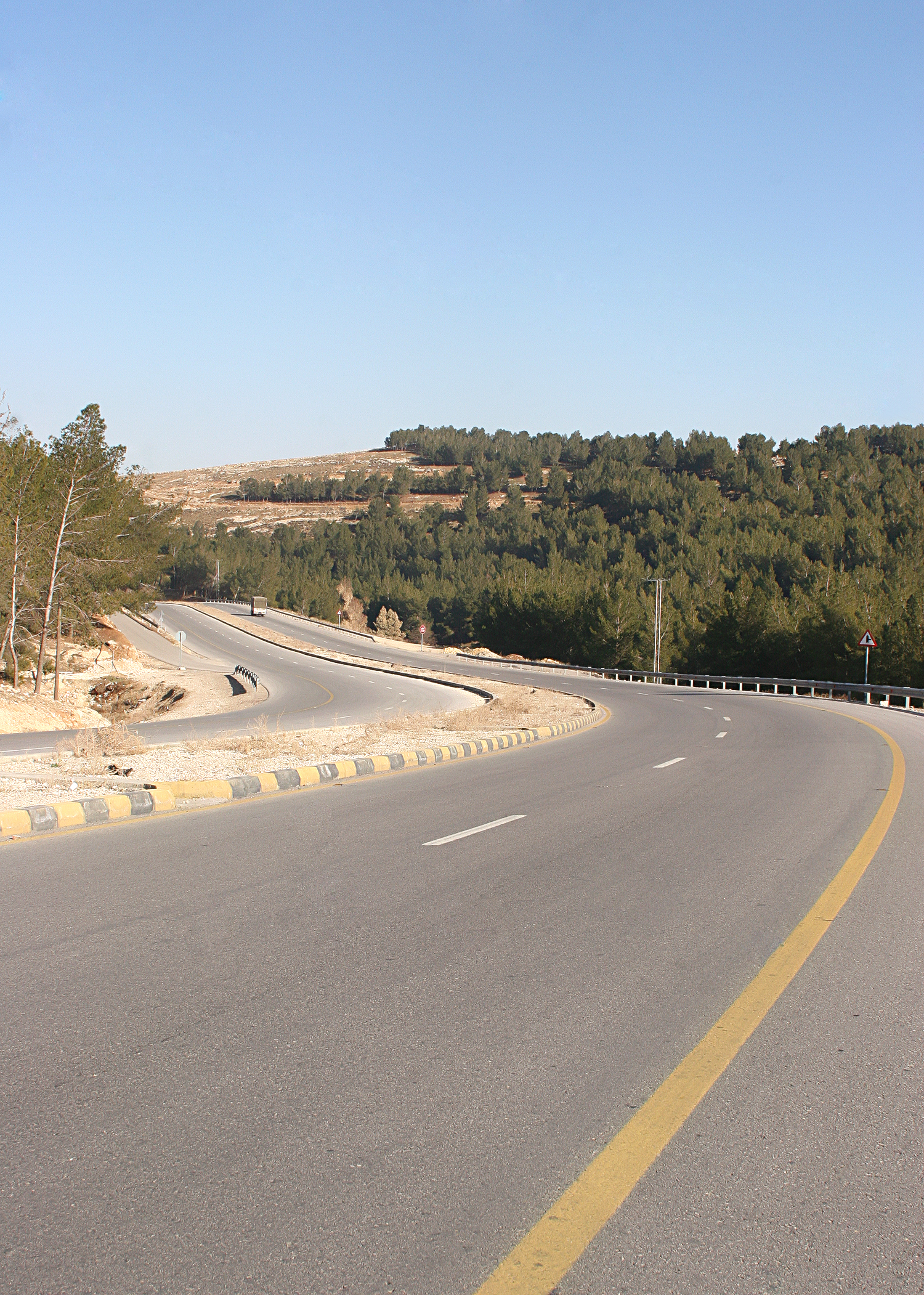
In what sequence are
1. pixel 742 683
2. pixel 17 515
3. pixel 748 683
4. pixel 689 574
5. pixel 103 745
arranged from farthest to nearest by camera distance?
pixel 689 574, pixel 748 683, pixel 742 683, pixel 17 515, pixel 103 745

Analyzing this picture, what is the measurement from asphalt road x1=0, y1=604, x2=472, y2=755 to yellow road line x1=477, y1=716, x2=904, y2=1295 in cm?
1609

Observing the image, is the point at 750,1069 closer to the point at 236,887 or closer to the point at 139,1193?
the point at 139,1193

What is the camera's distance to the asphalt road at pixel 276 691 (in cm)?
2538

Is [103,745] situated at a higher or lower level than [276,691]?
higher

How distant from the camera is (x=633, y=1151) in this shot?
11.1ft

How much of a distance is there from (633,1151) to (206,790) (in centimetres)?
930

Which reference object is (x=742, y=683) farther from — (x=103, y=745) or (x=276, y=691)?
(x=103, y=745)

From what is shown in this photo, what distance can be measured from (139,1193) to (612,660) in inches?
4050

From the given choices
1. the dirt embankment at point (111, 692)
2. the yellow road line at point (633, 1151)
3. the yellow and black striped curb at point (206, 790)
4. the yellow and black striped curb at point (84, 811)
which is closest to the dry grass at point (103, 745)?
the yellow and black striped curb at point (206, 790)

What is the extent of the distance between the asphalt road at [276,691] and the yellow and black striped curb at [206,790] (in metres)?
5.12

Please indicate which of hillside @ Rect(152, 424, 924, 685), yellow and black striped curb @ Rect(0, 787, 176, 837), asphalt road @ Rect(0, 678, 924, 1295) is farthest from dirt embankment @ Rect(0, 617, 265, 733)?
hillside @ Rect(152, 424, 924, 685)

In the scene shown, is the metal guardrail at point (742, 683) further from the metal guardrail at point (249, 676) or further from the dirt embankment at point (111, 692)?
the dirt embankment at point (111, 692)

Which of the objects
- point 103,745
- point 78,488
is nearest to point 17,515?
point 78,488

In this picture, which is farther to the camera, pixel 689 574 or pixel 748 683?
pixel 689 574
